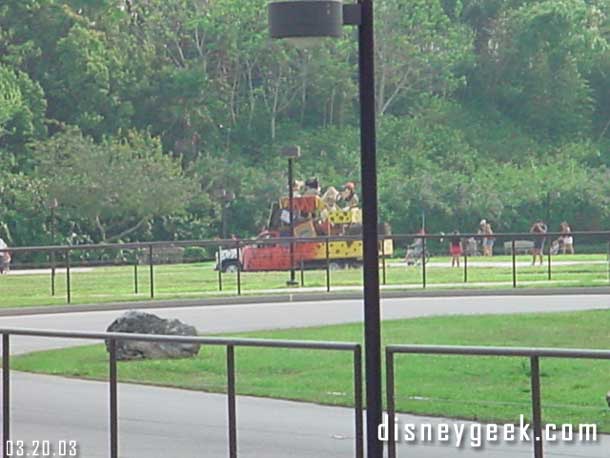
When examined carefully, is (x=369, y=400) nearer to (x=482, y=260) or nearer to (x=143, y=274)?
(x=143, y=274)

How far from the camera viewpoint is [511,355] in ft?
28.4

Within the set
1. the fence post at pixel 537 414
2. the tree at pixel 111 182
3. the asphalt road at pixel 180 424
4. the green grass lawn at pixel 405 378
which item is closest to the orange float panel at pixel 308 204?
the tree at pixel 111 182

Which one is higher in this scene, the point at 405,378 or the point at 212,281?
the point at 405,378

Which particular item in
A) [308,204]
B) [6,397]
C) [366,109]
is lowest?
[308,204]

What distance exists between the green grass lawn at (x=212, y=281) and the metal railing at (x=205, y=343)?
25.7m

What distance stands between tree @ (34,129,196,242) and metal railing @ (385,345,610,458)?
2411 inches

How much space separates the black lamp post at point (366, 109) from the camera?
344 inches

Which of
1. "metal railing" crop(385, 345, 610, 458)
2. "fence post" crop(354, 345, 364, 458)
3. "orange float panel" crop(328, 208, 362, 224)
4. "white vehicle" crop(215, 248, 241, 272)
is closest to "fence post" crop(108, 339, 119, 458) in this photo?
"fence post" crop(354, 345, 364, 458)

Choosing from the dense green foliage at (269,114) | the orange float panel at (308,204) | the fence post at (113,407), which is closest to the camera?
the fence post at (113,407)

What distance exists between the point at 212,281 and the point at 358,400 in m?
36.5

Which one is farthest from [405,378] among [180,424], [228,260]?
[228,260]

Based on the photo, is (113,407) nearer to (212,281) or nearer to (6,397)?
(6,397)

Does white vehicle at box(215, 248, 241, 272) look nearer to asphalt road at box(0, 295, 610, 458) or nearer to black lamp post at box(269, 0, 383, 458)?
asphalt road at box(0, 295, 610, 458)

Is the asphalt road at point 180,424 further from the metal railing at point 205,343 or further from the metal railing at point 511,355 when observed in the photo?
the metal railing at point 511,355
